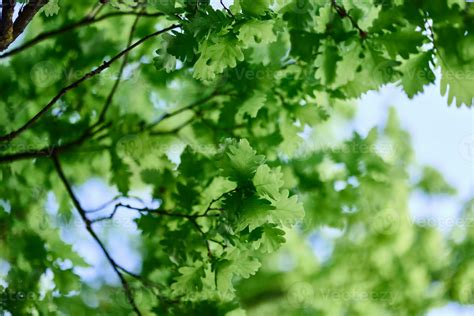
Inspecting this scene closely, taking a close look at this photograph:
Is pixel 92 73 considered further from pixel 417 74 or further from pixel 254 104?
pixel 417 74

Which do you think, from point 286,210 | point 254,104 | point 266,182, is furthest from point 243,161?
point 254,104

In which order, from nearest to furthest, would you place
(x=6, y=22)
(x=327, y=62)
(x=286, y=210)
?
(x=6, y=22) < (x=286, y=210) < (x=327, y=62)

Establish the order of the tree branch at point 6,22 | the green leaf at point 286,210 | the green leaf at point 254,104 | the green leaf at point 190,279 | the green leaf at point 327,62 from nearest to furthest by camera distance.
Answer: the tree branch at point 6,22, the green leaf at point 286,210, the green leaf at point 190,279, the green leaf at point 327,62, the green leaf at point 254,104

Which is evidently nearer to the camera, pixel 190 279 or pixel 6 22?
pixel 6 22

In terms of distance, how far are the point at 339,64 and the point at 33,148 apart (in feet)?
4.71

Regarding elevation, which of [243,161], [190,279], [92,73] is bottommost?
[190,279]

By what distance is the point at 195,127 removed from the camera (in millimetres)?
2672

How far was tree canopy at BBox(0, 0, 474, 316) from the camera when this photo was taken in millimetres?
1772

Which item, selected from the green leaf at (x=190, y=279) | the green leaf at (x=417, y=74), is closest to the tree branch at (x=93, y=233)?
the green leaf at (x=190, y=279)

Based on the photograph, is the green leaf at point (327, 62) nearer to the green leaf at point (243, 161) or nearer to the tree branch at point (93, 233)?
the green leaf at point (243, 161)

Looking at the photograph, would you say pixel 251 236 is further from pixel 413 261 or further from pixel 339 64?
pixel 413 261

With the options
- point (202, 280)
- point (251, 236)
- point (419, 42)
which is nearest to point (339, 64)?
point (419, 42)

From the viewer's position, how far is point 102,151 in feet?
9.61

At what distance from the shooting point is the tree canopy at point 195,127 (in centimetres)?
177
